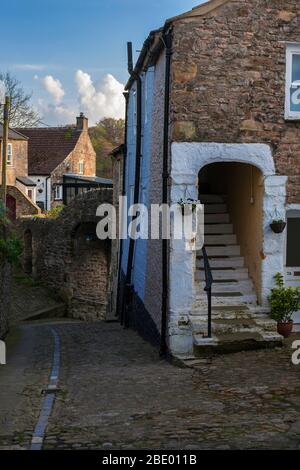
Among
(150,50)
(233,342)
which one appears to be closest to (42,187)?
(150,50)

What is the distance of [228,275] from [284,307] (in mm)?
1710

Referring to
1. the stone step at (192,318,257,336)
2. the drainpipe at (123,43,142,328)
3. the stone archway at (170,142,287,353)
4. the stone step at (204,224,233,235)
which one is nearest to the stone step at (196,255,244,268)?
the stone step at (204,224,233,235)

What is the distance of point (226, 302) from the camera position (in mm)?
11484

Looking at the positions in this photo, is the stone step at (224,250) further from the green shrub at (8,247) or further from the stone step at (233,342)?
the green shrub at (8,247)

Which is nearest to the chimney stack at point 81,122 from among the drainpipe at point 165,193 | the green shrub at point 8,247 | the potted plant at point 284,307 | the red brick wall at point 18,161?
the red brick wall at point 18,161

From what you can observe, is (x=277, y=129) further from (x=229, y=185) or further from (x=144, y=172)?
(x=144, y=172)

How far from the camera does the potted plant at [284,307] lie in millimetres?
10773

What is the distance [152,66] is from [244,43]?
3.20 metres

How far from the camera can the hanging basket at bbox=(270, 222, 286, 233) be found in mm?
10939

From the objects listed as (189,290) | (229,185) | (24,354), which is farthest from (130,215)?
(189,290)

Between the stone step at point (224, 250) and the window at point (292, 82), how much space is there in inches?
125

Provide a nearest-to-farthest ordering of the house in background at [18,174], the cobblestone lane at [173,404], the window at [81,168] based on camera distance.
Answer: the cobblestone lane at [173,404] → the house in background at [18,174] → the window at [81,168]

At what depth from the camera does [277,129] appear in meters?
11.0

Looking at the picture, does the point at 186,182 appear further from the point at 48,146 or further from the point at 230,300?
the point at 48,146
